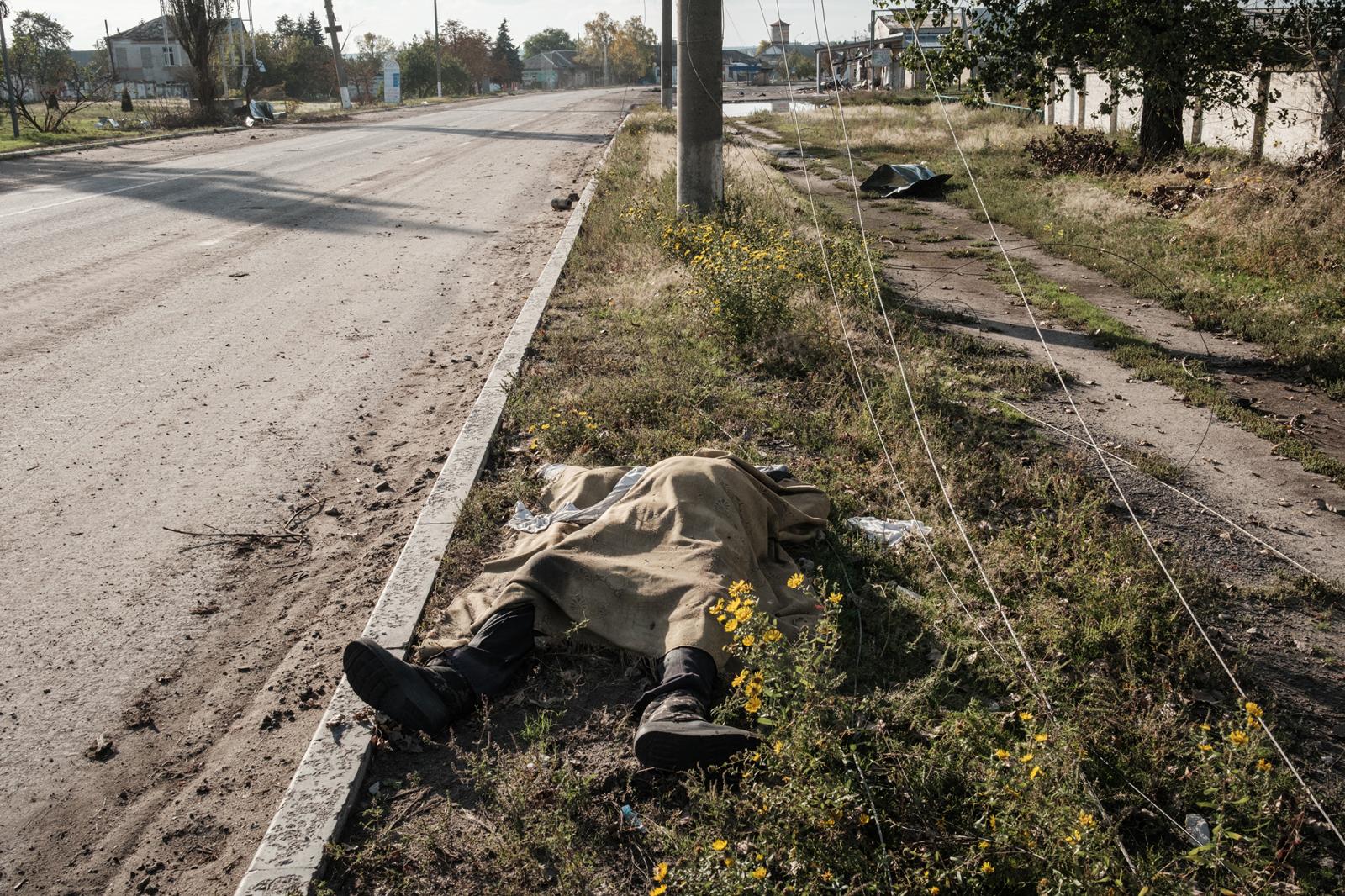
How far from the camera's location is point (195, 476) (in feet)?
15.9

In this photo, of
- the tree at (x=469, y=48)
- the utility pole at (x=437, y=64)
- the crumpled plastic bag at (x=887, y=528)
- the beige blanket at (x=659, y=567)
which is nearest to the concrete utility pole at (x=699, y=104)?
the crumpled plastic bag at (x=887, y=528)

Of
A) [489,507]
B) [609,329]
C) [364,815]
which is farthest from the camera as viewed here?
[609,329]

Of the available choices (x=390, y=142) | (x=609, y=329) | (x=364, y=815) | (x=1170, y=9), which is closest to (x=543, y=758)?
(x=364, y=815)

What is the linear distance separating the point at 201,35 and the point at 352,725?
36129 millimetres

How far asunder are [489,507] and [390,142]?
2154 centimetres

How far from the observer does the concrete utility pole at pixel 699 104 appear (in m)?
9.18

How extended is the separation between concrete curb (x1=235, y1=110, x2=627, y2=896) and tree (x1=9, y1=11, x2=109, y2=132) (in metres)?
25.0

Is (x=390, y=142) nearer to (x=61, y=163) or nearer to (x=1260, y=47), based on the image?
(x=61, y=163)

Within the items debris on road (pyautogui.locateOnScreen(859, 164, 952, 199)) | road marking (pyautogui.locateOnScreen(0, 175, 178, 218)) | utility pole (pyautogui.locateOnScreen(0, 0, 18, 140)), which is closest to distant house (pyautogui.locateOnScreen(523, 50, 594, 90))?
utility pole (pyautogui.locateOnScreen(0, 0, 18, 140))

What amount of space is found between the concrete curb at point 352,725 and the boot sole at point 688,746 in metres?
0.84

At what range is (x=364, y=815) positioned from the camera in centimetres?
273

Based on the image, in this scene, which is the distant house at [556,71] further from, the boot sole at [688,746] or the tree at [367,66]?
the boot sole at [688,746]

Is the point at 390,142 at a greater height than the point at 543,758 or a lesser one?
greater

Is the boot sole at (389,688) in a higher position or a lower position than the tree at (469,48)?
lower
